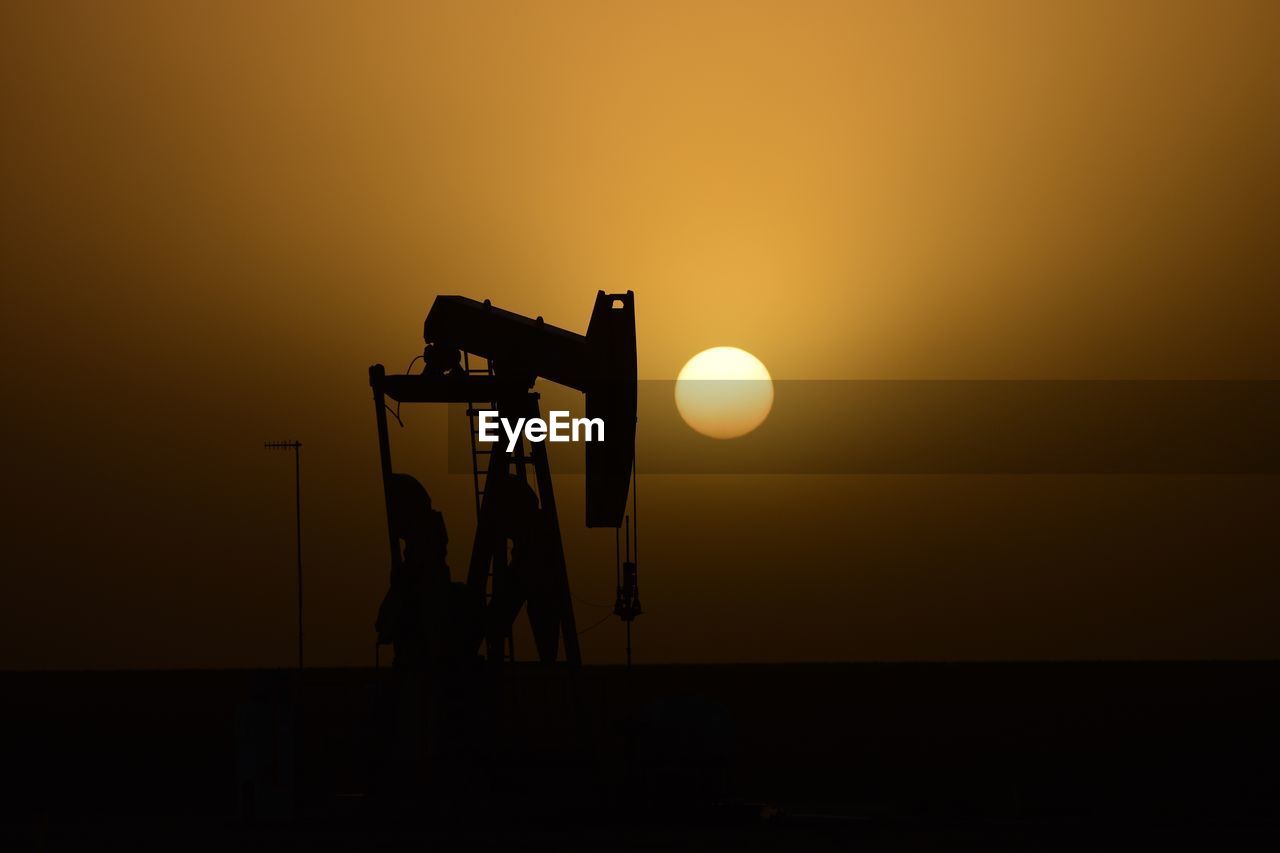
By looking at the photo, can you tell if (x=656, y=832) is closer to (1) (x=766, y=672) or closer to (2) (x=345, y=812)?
(2) (x=345, y=812)

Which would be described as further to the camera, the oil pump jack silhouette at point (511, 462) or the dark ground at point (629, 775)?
the oil pump jack silhouette at point (511, 462)

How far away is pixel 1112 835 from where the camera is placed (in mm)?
6238

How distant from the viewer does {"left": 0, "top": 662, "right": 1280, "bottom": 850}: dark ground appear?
6.40 metres

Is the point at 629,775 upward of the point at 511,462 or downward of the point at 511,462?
downward

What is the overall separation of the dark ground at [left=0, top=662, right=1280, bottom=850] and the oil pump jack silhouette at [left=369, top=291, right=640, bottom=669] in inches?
20.7

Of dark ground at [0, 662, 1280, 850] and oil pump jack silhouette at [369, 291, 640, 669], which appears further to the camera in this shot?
oil pump jack silhouette at [369, 291, 640, 669]

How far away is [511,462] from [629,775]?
97.0 inches

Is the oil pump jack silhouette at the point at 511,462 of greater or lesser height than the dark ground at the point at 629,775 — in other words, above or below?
above

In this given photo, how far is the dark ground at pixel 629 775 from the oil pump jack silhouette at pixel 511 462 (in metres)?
0.53

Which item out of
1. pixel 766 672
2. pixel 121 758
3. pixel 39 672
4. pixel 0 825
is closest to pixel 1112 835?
pixel 0 825

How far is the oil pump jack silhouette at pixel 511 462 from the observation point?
375 inches

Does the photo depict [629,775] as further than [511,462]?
No

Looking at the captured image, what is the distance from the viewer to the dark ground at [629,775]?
6398mm

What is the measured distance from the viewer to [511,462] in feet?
32.8
